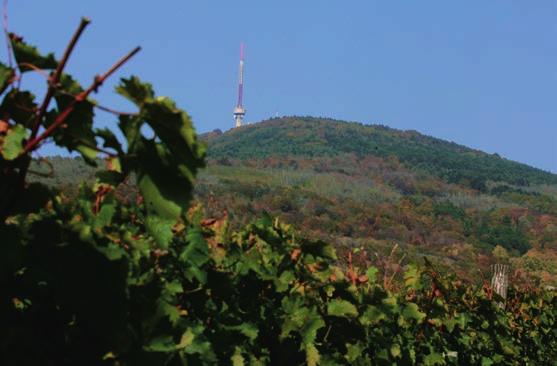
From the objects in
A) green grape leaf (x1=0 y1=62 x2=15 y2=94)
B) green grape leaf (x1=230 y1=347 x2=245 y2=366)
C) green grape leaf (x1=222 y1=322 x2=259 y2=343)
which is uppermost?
green grape leaf (x1=0 y1=62 x2=15 y2=94)

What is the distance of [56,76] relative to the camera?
1959 mm

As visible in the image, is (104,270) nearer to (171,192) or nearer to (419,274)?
(171,192)

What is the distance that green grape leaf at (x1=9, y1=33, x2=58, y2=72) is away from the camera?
2137mm

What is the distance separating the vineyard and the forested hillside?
3278 centimetres

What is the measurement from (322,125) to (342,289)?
17827 centimetres

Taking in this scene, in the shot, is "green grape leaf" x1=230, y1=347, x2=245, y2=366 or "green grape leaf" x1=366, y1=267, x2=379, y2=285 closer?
"green grape leaf" x1=230, y1=347, x2=245, y2=366

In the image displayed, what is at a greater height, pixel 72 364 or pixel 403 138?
pixel 403 138

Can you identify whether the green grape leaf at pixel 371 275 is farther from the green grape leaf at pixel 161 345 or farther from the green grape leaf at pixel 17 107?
the green grape leaf at pixel 17 107

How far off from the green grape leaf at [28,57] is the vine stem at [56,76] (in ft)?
0.40

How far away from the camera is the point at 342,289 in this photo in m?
4.99

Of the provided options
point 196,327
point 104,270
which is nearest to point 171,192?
point 104,270

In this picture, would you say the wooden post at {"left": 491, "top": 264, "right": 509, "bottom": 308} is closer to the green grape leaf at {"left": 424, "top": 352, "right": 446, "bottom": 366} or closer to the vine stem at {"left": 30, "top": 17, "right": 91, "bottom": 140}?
the green grape leaf at {"left": 424, "top": 352, "right": 446, "bottom": 366}

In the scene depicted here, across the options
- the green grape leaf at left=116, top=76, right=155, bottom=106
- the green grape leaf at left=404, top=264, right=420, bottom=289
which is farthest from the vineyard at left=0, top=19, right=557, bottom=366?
the green grape leaf at left=404, top=264, right=420, bottom=289

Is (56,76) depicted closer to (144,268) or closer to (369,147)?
(144,268)
